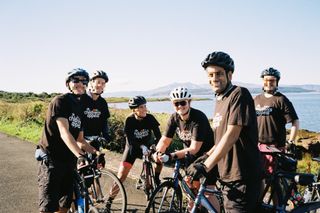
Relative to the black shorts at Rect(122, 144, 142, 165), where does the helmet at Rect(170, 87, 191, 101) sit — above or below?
above

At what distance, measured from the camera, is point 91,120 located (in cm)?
597

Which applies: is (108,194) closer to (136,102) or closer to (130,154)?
(130,154)

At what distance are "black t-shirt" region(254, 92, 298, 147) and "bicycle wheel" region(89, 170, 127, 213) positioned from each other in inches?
97.2

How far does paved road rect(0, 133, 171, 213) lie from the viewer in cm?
611

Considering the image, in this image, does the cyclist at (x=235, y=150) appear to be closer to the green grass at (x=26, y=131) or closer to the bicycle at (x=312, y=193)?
→ the bicycle at (x=312, y=193)

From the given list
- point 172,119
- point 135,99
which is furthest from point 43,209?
point 135,99

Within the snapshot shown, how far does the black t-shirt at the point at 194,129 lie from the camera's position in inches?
185

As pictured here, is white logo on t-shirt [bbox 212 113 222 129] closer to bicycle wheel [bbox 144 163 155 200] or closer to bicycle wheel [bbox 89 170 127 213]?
bicycle wheel [bbox 89 170 127 213]

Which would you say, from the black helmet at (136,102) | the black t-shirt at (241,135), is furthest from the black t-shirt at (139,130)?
the black t-shirt at (241,135)

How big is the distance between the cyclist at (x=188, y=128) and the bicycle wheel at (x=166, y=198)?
1.46 ft

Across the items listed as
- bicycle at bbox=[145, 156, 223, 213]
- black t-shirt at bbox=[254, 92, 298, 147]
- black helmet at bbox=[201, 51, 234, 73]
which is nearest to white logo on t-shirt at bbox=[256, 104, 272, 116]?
black t-shirt at bbox=[254, 92, 298, 147]

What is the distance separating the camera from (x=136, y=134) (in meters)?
5.83

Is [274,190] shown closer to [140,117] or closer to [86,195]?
[86,195]

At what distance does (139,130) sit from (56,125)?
215 centimetres
